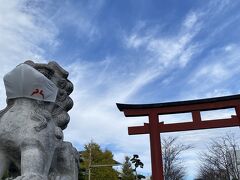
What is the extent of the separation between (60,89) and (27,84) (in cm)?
38

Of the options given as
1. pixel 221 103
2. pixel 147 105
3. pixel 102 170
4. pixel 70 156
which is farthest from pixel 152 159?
pixel 102 170

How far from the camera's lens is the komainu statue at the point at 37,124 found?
2088 millimetres

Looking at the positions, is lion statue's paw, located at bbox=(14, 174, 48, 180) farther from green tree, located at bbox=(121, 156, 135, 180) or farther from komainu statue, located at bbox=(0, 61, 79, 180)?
green tree, located at bbox=(121, 156, 135, 180)

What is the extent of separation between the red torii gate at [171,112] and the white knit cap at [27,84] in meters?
7.12

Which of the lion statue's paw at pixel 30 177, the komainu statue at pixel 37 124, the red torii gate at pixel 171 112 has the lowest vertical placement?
the lion statue's paw at pixel 30 177

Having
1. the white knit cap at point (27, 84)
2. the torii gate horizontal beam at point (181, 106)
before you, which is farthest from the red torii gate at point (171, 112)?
the white knit cap at point (27, 84)

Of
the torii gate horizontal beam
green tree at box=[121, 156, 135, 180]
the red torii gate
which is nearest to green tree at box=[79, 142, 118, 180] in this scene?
green tree at box=[121, 156, 135, 180]

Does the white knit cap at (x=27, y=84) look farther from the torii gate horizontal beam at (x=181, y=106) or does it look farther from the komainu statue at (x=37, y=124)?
the torii gate horizontal beam at (x=181, y=106)

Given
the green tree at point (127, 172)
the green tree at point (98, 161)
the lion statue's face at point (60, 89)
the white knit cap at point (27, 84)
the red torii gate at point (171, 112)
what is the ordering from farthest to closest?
1. the green tree at point (127, 172)
2. the green tree at point (98, 161)
3. the red torii gate at point (171, 112)
4. the lion statue's face at point (60, 89)
5. the white knit cap at point (27, 84)

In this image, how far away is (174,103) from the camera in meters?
Result: 9.61

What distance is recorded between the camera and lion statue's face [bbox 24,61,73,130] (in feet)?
8.24

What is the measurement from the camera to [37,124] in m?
2.18

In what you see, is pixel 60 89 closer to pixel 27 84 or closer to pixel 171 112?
pixel 27 84

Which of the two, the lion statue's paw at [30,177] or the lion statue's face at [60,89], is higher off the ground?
the lion statue's face at [60,89]
